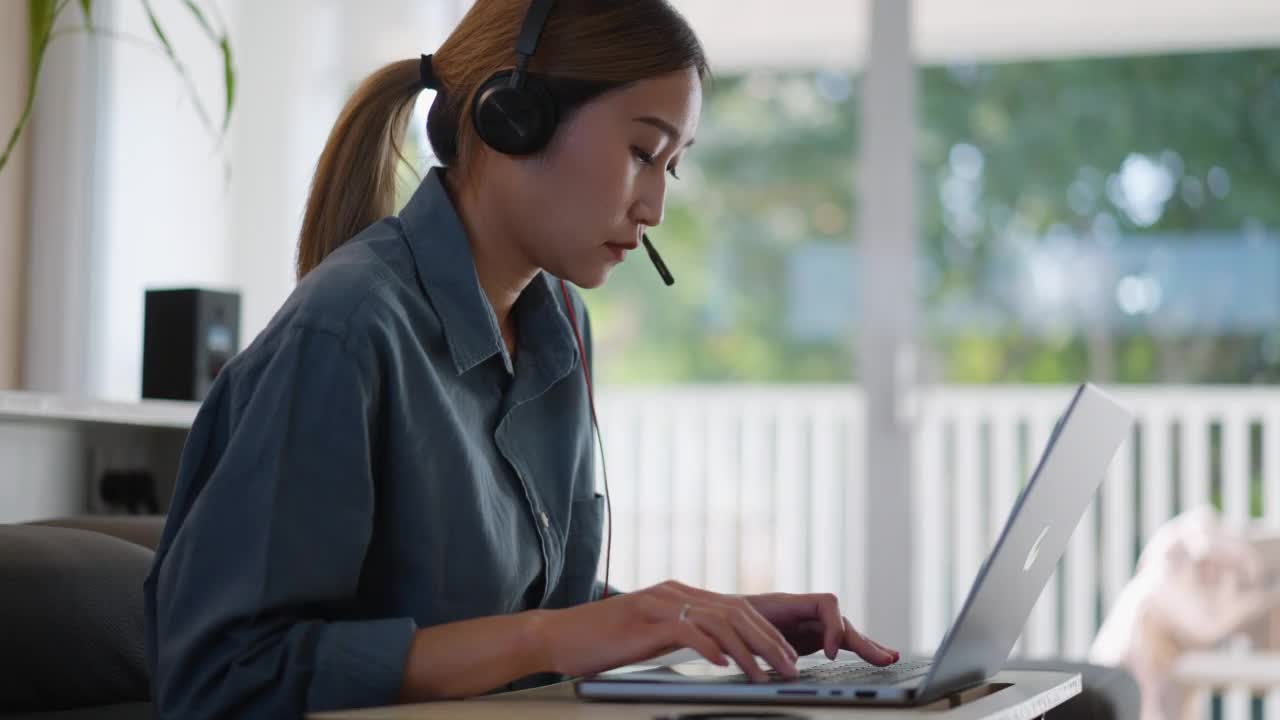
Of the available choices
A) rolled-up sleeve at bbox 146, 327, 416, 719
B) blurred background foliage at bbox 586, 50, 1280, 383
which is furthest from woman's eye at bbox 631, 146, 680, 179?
blurred background foliage at bbox 586, 50, 1280, 383

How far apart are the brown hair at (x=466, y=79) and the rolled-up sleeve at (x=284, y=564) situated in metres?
0.32

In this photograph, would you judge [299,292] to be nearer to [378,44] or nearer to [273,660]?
[273,660]

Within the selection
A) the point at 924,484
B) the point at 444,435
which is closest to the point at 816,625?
the point at 444,435

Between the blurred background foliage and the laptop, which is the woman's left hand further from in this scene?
the blurred background foliage

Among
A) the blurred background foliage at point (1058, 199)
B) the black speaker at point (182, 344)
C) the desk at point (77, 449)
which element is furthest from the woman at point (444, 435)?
the blurred background foliage at point (1058, 199)

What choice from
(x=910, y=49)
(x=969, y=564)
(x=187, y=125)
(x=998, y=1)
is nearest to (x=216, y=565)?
(x=187, y=125)

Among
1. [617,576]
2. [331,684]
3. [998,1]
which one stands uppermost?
[998,1]

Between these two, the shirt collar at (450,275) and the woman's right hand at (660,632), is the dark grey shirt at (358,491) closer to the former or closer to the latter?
the shirt collar at (450,275)

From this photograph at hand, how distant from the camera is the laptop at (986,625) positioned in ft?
2.92

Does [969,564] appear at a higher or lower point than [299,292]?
lower

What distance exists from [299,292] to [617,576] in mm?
3859

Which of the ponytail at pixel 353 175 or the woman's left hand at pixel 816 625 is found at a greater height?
the ponytail at pixel 353 175

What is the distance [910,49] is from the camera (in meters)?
3.21

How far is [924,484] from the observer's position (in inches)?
181
